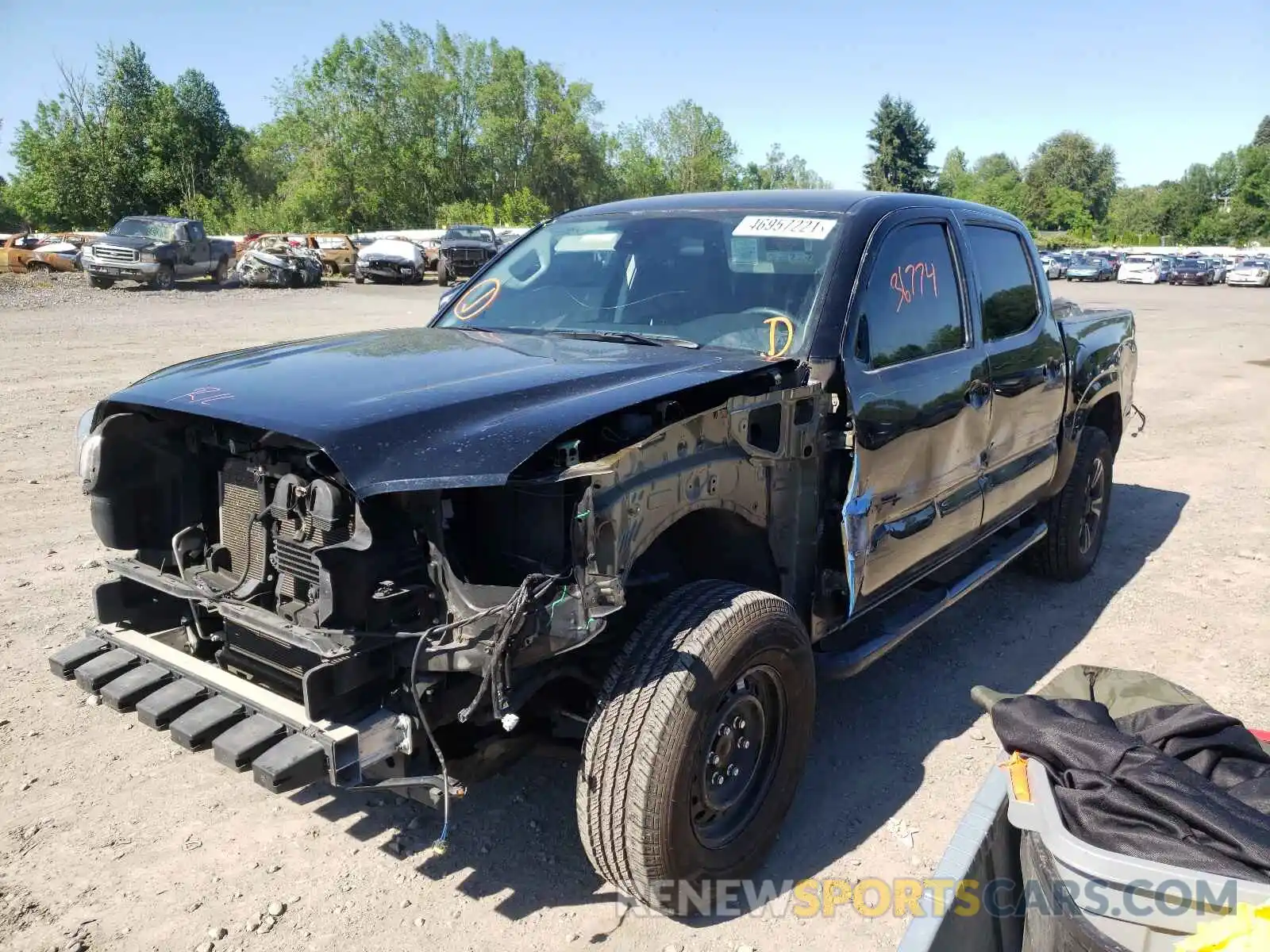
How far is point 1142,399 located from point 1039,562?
782 centimetres

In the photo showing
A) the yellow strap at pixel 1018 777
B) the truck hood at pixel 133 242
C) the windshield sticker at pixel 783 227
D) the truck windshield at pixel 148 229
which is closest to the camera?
the yellow strap at pixel 1018 777

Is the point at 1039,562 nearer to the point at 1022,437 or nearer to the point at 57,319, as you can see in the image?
the point at 1022,437

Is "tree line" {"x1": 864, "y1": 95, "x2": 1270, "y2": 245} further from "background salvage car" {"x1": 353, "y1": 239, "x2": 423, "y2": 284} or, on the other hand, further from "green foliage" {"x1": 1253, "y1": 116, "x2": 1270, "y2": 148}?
"background salvage car" {"x1": 353, "y1": 239, "x2": 423, "y2": 284}

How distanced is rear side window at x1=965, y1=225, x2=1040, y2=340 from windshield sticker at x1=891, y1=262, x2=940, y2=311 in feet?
1.36

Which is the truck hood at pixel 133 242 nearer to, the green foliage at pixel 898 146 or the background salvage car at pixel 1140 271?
the background salvage car at pixel 1140 271

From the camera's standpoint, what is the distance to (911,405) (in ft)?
11.2

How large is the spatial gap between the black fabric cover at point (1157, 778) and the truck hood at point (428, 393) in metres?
1.27

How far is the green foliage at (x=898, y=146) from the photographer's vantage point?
7050 cm

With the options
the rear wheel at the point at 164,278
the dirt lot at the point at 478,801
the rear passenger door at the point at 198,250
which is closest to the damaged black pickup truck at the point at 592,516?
the dirt lot at the point at 478,801

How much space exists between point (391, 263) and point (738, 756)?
28.7 meters

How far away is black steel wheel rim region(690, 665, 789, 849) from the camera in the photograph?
2701 millimetres

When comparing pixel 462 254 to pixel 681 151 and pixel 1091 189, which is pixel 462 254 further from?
pixel 1091 189

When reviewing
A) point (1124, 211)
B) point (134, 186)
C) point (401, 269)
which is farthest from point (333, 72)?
point (1124, 211)

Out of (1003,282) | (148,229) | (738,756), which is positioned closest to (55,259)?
(148,229)
